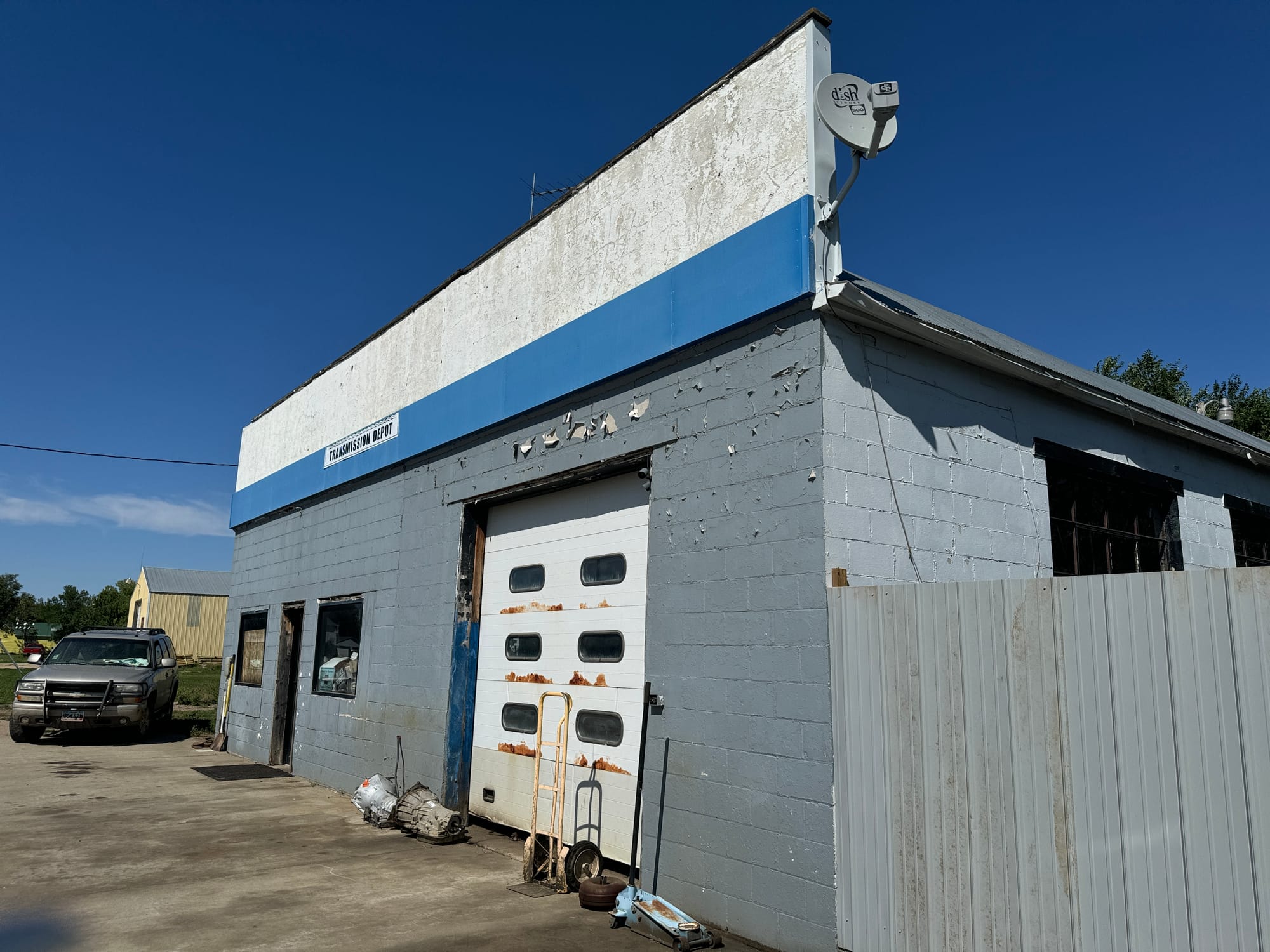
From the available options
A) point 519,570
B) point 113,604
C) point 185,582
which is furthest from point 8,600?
point 519,570

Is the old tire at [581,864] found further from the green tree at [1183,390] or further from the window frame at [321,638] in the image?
the green tree at [1183,390]

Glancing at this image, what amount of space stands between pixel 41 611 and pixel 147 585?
43.4 m

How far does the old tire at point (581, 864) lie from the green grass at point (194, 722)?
1245 cm

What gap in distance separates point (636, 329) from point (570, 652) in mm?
2836

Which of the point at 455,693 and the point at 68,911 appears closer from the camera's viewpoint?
the point at 68,911

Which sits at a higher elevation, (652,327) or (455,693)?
(652,327)

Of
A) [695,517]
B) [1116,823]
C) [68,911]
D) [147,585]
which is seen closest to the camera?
[1116,823]

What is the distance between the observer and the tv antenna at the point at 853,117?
553 cm

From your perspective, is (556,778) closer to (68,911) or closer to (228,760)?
(68,911)

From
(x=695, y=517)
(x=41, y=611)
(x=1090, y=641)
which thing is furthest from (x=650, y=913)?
(x=41, y=611)

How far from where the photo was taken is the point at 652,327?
6.93 m

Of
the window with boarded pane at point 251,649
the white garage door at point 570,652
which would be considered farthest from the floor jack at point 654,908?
the window with boarded pane at point 251,649

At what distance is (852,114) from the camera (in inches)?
221

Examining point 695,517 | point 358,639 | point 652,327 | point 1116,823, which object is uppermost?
point 652,327
